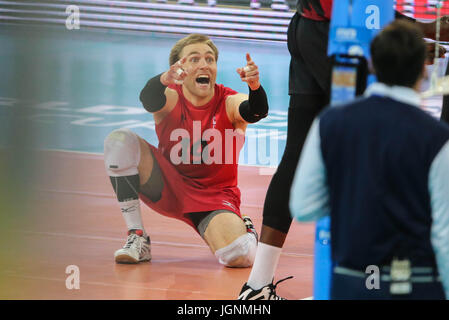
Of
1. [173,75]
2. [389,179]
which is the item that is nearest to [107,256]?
[173,75]

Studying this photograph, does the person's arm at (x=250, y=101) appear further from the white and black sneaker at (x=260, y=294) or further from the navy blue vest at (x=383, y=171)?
the navy blue vest at (x=383, y=171)

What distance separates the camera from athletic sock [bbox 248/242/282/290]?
2641 mm

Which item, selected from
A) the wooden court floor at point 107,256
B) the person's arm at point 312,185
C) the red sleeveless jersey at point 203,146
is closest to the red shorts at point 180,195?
the red sleeveless jersey at point 203,146

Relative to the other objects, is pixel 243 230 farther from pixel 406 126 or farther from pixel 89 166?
pixel 89 166

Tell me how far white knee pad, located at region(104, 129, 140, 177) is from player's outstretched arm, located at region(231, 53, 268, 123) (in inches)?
21.7

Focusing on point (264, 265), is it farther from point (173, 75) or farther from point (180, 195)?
point (173, 75)

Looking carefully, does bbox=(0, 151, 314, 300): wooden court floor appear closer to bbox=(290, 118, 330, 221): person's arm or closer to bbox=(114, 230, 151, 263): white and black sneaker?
bbox=(114, 230, 151, 263): white and black sneaker

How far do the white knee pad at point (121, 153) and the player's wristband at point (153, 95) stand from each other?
0.19 m

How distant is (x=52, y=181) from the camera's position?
508cm

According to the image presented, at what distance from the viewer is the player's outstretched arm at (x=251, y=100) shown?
3.22 m

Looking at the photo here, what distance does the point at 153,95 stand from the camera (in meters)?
3.56

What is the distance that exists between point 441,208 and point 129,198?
6.88 feet
